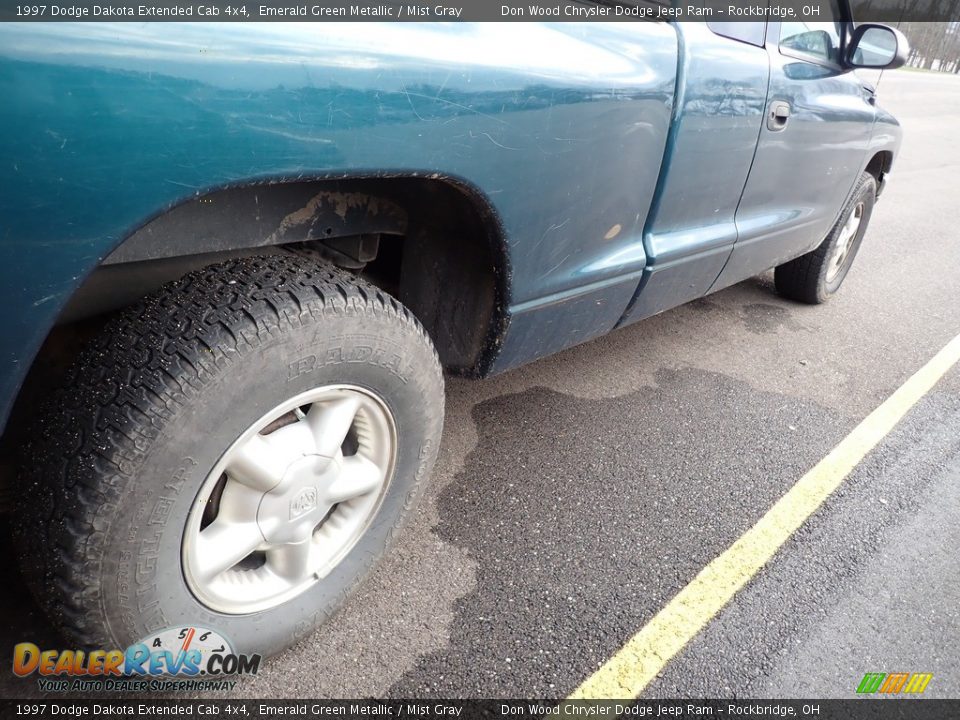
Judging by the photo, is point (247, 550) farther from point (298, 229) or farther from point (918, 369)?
point (918, 369)

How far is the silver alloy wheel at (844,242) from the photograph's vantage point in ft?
13.3

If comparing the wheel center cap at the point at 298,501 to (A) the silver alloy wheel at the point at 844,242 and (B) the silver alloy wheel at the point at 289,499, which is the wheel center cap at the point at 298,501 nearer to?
(B) the silver alloy wheel at the point at 289,499

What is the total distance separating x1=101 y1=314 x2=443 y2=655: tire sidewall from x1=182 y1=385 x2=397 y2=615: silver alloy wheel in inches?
1.1

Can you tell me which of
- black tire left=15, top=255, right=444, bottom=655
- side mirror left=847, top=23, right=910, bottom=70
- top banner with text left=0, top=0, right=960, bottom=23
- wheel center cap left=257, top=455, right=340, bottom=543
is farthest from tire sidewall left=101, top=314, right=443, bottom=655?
side mirror left=847, top=23, right=910, bottom=70

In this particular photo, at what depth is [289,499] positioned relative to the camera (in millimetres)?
1551

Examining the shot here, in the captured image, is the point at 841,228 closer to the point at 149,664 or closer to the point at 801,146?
the point at 801,146

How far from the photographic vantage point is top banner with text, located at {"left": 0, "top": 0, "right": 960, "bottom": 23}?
983 mm

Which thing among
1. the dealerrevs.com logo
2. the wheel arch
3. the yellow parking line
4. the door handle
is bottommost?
the yellow parking line

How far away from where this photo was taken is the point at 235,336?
1314mm

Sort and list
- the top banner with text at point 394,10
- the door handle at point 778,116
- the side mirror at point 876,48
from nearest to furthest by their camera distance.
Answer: the top banner with text at point 394,10, the door handle at point 778,116, the side mirror at point 876,48

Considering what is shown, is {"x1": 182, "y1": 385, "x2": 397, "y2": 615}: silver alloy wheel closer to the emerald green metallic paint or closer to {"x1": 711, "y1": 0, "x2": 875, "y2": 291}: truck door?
the emerald green metallic paint

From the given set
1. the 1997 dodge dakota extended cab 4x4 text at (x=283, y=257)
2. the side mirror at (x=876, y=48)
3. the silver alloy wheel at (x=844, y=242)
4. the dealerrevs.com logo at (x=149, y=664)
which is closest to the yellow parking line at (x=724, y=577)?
the 1997 dodge dakota extended cab 4x4 text at (x=283, y=257)

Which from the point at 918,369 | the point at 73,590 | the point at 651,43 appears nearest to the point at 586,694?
the point at 73,590

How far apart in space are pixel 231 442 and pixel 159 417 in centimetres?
16
